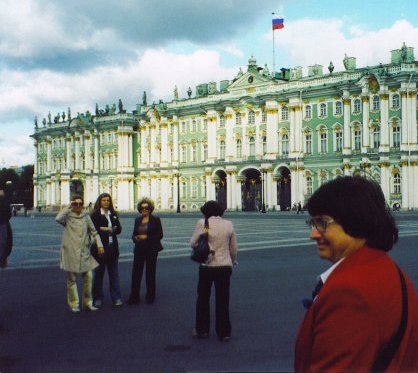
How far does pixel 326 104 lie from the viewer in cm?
6700

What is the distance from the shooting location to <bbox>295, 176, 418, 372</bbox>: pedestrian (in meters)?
2.04

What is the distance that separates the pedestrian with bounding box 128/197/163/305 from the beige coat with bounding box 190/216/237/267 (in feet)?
9.50

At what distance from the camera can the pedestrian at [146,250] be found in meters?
10.9

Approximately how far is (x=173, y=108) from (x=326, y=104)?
2323 cm

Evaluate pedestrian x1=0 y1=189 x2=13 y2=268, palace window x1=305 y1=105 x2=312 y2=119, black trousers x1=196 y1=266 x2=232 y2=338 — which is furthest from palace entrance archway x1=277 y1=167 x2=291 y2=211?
black trousers x1=196 y1=266 x2=232 y2=338

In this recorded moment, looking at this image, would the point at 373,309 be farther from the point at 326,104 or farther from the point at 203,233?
the point at 326,104

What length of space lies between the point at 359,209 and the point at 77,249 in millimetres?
8532

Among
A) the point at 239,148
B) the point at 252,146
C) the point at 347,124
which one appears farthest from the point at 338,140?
the point at 239,148

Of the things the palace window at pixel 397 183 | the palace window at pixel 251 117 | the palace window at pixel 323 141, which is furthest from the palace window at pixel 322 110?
the palace window at pixel 397 183

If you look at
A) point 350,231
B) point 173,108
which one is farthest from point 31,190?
point 350,231

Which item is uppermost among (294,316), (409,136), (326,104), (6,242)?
(326,104)

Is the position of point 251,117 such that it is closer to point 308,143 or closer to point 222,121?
point 222,121

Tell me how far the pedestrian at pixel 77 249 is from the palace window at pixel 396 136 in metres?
54.6

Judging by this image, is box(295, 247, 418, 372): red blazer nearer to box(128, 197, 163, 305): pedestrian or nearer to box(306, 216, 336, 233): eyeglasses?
box(306, 216, 336, 233): eyeglasses
